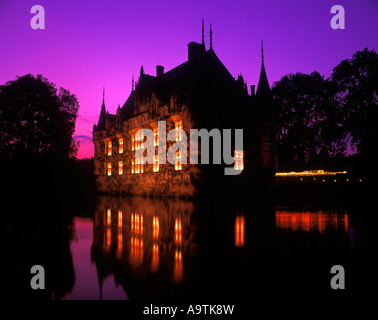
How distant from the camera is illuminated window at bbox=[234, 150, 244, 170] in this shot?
93.5ft

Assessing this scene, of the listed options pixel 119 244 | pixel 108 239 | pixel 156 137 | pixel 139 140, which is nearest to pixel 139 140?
pixel 139 140

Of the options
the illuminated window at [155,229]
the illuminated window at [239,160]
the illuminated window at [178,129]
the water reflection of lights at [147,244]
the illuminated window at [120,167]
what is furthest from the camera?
the illuminated window at [120,167]

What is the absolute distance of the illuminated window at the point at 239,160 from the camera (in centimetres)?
2848

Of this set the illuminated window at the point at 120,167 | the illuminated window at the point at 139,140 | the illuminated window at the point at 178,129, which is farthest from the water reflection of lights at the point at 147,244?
the illuminated window at the point at 120,167

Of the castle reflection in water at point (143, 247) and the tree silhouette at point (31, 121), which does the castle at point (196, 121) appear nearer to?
the tree silhouette at point (31, 121)

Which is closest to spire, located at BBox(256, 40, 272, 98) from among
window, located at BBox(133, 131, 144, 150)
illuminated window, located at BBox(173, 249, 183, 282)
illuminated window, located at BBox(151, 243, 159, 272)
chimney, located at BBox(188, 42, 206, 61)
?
chimney, located at BBox(188, 42, 206, 61)

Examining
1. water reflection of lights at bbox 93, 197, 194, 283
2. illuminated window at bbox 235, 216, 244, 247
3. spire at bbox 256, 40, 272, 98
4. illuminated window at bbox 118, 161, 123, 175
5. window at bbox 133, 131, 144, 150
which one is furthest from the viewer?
illuminated window at bbox 118, 161, 123, 175

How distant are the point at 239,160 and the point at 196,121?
20.4 ft

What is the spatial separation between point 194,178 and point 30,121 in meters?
24.7

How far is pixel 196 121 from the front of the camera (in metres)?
25.9

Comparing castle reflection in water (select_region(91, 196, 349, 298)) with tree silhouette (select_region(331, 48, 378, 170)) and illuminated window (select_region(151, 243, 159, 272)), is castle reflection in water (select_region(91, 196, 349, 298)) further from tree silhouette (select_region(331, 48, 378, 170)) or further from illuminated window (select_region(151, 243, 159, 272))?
tree silhouette (select_region(331, 48, 378, 170))

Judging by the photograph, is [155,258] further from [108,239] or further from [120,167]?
[120,167]

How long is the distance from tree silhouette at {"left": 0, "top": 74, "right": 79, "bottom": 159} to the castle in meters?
7.94

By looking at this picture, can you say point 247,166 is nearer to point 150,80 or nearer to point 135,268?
point 150,80
